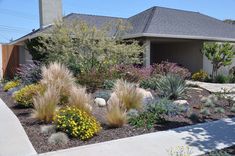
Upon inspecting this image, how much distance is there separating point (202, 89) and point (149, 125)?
701 cm

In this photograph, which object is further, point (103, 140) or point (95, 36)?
point (95, 36)

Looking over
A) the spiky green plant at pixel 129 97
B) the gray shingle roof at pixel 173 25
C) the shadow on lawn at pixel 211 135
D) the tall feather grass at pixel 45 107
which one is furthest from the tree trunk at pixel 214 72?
the tall feather grass at pixel 45 107

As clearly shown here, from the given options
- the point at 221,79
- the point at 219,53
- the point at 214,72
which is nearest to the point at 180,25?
the point at 219,53

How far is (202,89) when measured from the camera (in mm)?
12602

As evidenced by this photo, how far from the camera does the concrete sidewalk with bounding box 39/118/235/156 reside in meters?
4.79

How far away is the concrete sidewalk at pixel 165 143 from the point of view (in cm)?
479

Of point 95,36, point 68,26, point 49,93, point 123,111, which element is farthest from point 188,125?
point 68,26

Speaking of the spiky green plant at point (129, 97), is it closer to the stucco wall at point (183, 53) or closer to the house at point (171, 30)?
the house at point (171, 30)

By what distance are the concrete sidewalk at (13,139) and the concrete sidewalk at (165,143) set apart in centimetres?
48

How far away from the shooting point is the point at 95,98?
9.16m

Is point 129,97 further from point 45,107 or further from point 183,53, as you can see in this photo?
point 183,53

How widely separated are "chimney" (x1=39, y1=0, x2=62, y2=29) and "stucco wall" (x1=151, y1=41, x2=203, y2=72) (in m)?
8.95

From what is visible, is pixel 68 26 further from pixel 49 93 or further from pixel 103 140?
pixel 103 140

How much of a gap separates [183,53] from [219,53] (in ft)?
13.4
